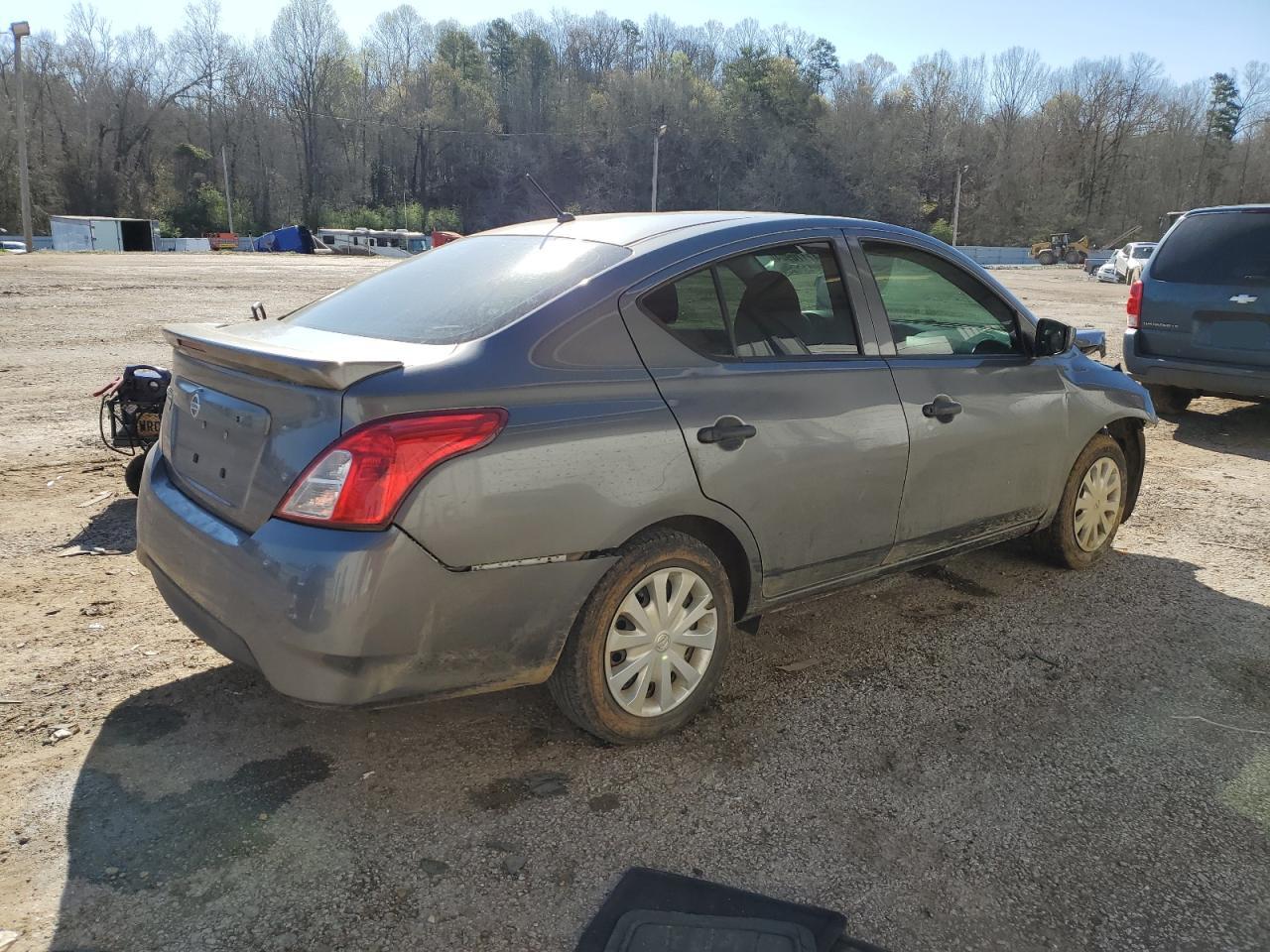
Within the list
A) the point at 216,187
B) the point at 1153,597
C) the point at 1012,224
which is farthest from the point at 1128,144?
the point at 1153,597

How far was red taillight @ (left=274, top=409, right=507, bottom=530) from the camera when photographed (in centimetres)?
244

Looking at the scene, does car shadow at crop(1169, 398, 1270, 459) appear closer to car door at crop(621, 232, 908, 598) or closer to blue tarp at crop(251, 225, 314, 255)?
car door at crop(621, 232, 908, 598)

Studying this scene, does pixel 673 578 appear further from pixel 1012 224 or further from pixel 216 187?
pixel 1012 224

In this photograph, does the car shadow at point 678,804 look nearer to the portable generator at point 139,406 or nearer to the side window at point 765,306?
the side window at point 765,306

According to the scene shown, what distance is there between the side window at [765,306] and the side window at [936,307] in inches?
9.8

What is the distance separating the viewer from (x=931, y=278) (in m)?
4.10

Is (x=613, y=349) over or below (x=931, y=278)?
below

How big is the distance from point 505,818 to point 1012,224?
114910mm

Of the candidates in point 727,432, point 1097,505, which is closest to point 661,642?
point 727,432

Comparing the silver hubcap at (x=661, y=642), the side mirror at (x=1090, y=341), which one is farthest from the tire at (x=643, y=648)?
the side mirror at (x=1090, y=341)

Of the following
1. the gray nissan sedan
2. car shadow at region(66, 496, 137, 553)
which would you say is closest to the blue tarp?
car shadow at region(66, 496, 137, 553)

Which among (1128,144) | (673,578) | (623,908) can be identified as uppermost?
(1128,144)

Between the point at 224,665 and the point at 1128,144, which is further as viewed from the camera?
the point at 1128,144

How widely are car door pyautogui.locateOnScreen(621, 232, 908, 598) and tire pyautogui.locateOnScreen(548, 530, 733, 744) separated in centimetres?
24
